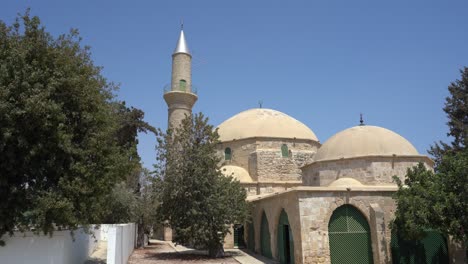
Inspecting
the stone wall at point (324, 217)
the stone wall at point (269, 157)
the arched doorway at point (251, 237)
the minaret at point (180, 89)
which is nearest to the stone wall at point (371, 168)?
the arched doorway at point (251, 237)

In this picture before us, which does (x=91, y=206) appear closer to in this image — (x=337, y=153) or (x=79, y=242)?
(x=79, y=242)

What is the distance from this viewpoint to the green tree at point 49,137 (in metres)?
7.38

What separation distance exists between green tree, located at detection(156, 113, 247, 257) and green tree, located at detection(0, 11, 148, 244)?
21.3ft

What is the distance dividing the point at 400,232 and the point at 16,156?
1095cm

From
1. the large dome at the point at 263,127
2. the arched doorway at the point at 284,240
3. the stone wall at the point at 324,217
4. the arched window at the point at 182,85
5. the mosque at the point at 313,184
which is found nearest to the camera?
the stone wall at the point at 324,217

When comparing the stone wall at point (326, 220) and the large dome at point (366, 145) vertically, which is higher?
the large dome at point (366, 145)

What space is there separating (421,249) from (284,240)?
14.8 ft

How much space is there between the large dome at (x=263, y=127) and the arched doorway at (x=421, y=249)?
13507mm

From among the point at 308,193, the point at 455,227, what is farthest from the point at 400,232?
the point at 308,193

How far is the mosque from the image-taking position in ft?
38.6

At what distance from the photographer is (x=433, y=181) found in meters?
10.8

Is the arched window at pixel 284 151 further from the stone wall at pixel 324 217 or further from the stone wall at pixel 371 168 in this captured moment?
the stone wall at pixel 324 217

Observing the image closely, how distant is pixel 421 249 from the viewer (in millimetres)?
12125

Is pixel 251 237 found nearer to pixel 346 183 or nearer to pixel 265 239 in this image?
pixel 265 239
